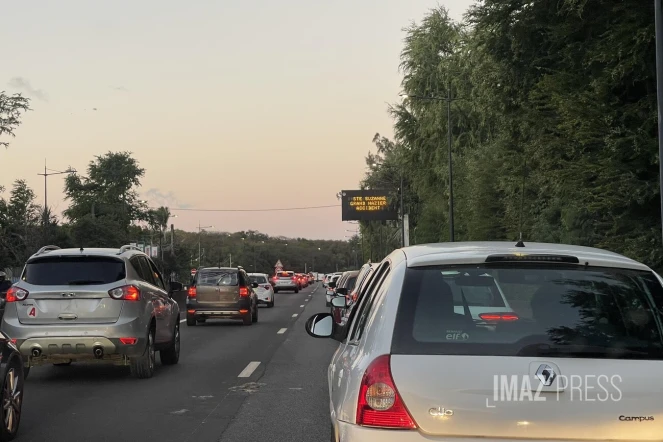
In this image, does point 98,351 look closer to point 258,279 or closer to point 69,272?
point 69,272

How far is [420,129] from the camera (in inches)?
2104

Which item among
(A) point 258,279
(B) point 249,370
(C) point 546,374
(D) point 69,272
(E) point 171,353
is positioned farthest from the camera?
(A) point 258,279

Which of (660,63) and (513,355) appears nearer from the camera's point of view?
(513,355)

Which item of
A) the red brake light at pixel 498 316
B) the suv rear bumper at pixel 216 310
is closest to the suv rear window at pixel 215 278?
the suv rear bumper at pixel 216 310

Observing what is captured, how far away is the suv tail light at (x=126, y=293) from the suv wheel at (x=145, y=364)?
0.67m

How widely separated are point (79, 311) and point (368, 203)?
60049 millimetres

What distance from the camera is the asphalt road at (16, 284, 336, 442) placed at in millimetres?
8297

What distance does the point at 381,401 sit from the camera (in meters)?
3.99

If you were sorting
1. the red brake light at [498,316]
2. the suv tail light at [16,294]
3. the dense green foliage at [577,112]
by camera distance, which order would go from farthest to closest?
1. the dense green foliage at [577,112]
2. the suv tail light at [16,294]
3. the red brake light at [498,316]

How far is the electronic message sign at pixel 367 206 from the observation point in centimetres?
7050

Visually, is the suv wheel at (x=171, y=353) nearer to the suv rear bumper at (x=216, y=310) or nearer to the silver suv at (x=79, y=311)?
the silver suv at (x=79, y=311)

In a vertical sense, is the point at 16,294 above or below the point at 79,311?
above

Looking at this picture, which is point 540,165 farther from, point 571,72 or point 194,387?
point 194,387

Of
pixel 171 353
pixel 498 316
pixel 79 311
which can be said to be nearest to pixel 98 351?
pixel 79 311
